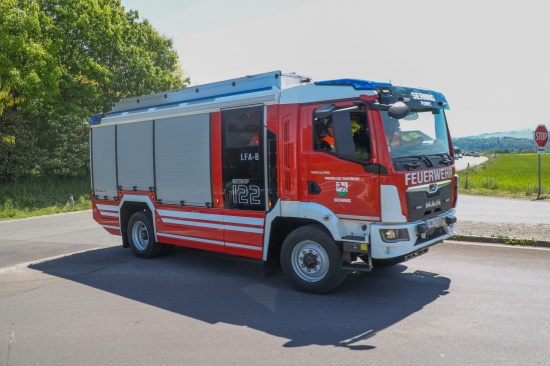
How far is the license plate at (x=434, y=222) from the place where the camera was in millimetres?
6551

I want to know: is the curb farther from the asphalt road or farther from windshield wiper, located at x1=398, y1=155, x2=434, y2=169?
windshield wiper, located at x1=398, y1=155, x2=434, y2=169

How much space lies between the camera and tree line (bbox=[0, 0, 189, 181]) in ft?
70.9

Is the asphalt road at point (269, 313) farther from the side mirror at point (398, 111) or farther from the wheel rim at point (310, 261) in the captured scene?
the side mirror at point (398, 111)

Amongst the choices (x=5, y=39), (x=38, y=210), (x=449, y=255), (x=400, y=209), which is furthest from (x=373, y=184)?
(x=5, y=39)

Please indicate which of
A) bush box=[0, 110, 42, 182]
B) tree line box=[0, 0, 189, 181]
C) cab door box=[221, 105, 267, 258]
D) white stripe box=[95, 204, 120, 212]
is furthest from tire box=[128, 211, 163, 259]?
bush box=[0, 110, 42, 182]

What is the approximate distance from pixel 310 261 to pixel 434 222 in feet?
5.91

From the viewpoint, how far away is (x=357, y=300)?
6.38m

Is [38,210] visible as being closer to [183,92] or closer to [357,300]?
[183,92]

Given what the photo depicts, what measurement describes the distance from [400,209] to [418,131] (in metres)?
1.40

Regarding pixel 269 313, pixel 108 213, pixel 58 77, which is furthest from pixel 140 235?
pixel 58 77

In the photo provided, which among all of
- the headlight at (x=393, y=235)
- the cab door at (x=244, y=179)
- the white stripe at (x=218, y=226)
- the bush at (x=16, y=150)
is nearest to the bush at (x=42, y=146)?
the bush at (x=16, y=150)

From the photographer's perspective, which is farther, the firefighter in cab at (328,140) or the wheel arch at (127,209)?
the wheel arch at (127,209)

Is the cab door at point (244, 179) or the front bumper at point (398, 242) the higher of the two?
the cab door at point (244, 179)

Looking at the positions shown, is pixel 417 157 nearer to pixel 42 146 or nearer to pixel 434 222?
pixel 434 222
